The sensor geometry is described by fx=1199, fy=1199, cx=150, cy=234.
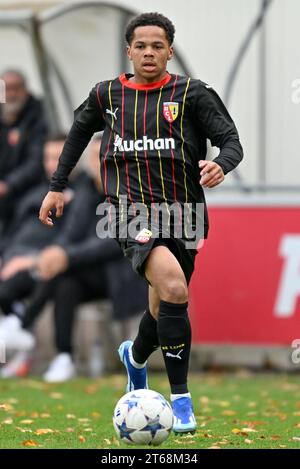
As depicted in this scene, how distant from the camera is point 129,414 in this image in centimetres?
588

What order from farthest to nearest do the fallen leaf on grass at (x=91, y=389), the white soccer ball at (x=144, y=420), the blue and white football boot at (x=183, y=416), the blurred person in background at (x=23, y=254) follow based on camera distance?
the blurred person in background at (x=23, y=254) → the fallen leaf on grass at (x=91, y=389) → the blue and white football boot at (x=183, y=416) → the white soccer ball at (x=144, y=420)

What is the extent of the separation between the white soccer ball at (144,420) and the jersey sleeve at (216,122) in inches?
54.2

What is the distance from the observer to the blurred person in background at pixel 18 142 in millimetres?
11828

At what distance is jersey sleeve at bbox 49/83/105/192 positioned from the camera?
677 cm

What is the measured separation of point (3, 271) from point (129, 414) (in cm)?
543

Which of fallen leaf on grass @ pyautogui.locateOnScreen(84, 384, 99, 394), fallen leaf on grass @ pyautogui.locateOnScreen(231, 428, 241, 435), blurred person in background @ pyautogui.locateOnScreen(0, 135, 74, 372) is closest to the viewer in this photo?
fallen leaf on grass @ pyautogui.locateOnScreen(231, 428, 241, 435)

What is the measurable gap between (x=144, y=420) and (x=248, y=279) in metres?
5.17

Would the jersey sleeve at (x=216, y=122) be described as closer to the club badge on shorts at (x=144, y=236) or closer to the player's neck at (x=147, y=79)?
the player's neck at (x=147, y=79)

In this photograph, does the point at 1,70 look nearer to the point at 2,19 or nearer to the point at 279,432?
→ the point at 2,19

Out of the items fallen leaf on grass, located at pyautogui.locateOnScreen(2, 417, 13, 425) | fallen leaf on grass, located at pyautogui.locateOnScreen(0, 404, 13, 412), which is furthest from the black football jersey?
fallen leaf on grass, located at pyautogui.locateOnScreen(0, 404, 13, 412)

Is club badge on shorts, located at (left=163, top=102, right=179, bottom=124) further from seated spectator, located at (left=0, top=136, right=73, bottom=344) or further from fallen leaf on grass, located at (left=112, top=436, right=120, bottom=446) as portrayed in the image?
seated spectator, located at (left=0, top=136, right=73, bottom=344)

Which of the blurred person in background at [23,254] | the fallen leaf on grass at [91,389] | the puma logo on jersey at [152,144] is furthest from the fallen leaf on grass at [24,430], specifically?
the blurred person in background at [23,254]

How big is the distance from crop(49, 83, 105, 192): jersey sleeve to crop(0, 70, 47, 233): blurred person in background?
4.95 m
